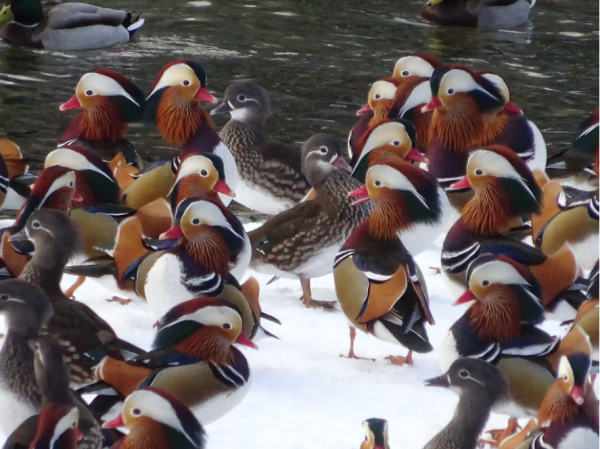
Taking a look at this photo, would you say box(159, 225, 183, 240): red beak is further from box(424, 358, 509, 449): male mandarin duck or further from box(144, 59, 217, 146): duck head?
box(144, 59, 217, 146): duck head

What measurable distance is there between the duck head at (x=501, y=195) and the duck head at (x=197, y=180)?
1057 millimetres

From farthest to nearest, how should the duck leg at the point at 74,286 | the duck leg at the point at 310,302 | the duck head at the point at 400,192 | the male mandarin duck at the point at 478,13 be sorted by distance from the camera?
the male mandarin duck at the point at 478,13, the duck leg at the point at 310,302, the duck leg at the point at 74,286, the duck head at the point at 400,192

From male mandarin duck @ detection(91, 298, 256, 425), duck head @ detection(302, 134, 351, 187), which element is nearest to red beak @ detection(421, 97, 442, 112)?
duck head @ detection(302, 134, 351, 187)

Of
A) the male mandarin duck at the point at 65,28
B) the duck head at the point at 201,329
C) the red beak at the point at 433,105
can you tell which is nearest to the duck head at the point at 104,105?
the red beak at the point at 433,105

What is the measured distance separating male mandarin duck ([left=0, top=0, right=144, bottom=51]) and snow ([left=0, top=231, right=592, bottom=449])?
6.23 meters

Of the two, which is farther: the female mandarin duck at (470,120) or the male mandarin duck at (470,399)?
the female mandarin duck at (470,120)

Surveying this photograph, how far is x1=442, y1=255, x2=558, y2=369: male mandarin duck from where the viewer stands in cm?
344

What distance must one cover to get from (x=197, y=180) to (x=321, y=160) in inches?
25.7

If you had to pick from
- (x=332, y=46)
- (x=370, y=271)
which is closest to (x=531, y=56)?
(x=332, y=46)

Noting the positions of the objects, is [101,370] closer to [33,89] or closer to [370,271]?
[370,271]

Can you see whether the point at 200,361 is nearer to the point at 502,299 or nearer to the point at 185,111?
the point at 502,299

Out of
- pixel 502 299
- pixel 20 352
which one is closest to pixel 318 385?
pixel 502 299

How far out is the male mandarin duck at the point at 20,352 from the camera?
10.0ft

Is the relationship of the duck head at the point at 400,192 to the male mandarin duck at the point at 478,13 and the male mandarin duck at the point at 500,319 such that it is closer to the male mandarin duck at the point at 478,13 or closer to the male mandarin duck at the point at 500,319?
the male mandarin duck at the point at 500,319
